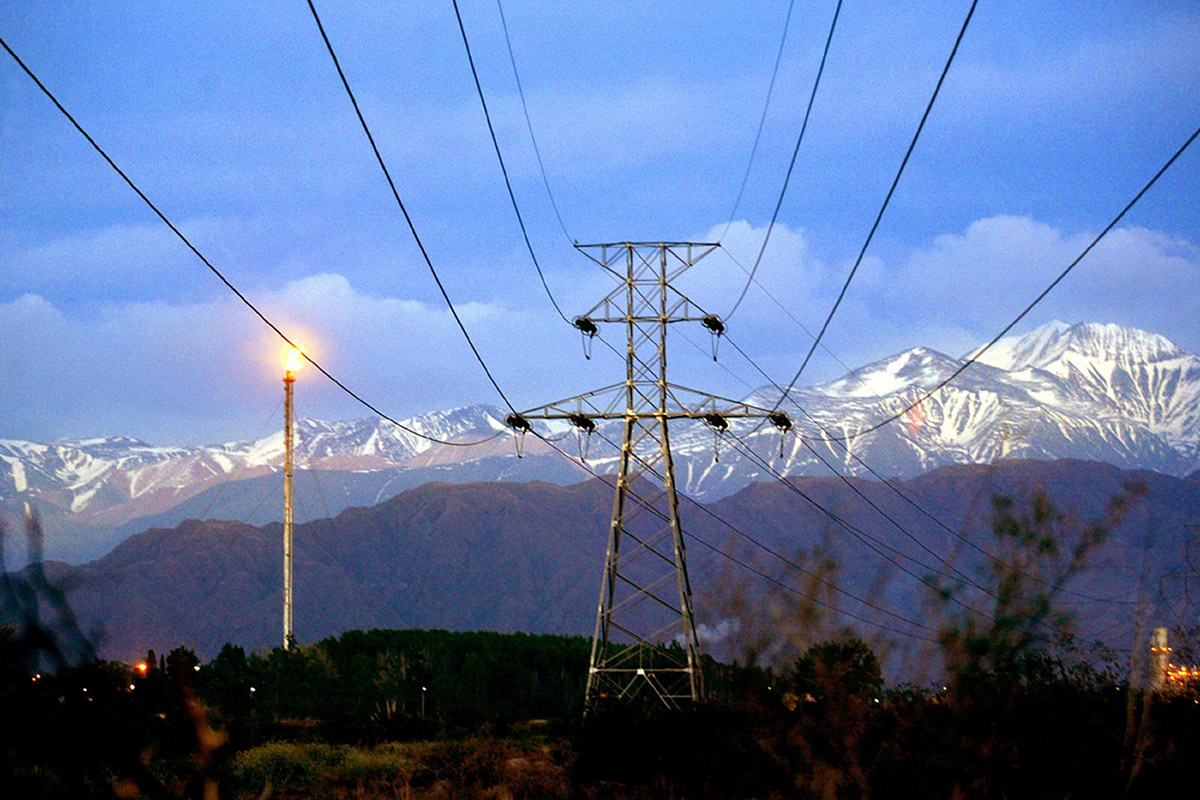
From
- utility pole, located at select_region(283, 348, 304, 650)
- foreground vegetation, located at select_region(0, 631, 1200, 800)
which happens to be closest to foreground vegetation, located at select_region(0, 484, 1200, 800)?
foreground vegetation, located at select_region(0, 631, 1200, 800)

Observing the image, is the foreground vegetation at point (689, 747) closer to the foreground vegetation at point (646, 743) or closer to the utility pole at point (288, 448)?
the foreground vegetation at point (646, 743)

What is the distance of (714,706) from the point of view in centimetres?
2141

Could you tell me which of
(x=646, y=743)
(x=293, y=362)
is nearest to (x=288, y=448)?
(x=293, y=362)

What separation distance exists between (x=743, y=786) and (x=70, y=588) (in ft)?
43.8

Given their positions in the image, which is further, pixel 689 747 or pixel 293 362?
pixel 293 362

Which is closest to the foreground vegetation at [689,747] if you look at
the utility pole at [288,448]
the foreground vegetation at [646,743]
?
the foreground vegetation at [646,743]

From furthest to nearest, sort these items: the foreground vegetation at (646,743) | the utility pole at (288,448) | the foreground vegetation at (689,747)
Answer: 1. the utility pole at (288,448)
2. the foreground vegetation at (689,747)
3. the foreground vegetation at (646,743)

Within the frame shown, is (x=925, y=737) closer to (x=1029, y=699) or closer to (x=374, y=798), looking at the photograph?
(x=1029, y=699)

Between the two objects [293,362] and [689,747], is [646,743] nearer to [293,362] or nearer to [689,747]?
[689,747]

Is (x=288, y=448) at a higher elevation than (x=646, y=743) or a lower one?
higher

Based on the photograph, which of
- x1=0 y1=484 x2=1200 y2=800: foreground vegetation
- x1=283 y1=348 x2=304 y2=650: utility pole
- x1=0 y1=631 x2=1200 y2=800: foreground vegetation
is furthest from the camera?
x1=283 y1=348 x2=304 y2=650: utility pole

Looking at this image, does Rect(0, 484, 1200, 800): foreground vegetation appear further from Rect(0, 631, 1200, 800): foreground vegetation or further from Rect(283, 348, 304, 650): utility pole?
Rect(283, 348, 304, 650): utility pole

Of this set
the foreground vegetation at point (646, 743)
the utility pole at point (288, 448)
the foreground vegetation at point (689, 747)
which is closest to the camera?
the foreground vegetation at point (646, 743)

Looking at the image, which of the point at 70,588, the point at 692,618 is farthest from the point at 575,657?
the point at 70,588
